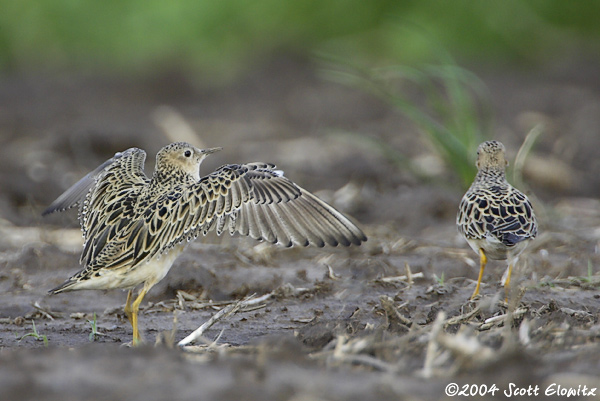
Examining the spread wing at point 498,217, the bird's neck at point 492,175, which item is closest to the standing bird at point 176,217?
the spread wing at point 498,217

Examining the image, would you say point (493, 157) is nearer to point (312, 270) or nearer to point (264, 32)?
point (312, 270)

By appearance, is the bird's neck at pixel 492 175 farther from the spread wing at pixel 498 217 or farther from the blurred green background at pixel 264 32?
the blurred green background at pixel 264 32

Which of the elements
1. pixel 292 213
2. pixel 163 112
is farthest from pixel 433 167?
pixel 163 112

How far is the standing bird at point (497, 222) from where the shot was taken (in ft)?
19.6

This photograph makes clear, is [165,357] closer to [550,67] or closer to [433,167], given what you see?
[433,167]

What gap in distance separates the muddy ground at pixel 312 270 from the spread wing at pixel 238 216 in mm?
615

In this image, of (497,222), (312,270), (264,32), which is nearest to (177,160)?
(312,270)

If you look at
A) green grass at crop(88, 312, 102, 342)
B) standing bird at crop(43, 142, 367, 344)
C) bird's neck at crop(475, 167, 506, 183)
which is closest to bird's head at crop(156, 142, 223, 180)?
standing bird at crop(43, 142, 367, 344)

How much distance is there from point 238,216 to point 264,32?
13.2 metres

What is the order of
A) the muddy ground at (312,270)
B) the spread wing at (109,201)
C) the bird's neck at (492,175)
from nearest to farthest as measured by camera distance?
the muddy ground at (312,270), the spread wing at (109,201), the bird's neck at (492,175)

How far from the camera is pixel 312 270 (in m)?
7.71

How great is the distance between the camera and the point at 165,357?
153 inches

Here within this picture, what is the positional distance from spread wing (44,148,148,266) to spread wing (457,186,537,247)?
8.35ft

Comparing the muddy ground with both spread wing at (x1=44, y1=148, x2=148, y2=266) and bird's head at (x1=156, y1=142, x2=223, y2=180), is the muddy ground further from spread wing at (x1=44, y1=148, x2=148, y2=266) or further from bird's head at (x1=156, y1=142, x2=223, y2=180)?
bird's head at (x1=156, y1=142, x2=223, y2=180)
